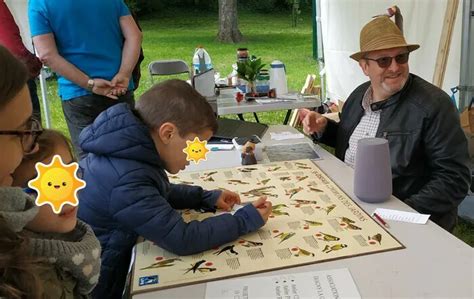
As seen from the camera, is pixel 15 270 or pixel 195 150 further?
pixel 195 150

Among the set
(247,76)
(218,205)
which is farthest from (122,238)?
(247,76)

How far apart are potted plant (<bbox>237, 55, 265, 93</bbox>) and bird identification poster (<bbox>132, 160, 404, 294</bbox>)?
6.05 ft

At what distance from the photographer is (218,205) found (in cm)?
153

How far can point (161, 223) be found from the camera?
4.03 feet

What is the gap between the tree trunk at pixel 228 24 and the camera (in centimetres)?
1428

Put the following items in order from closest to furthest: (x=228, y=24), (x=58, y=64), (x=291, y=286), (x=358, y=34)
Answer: (x=291, y=286), (x=58, y=64), (x=358, y=34), (x=228, y=24)

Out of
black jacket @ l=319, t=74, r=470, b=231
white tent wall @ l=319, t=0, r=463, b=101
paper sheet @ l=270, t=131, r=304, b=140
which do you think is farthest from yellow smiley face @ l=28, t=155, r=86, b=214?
white tent wall @ l=319, t=0, r=463, b=101

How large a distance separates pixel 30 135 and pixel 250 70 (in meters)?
2.68

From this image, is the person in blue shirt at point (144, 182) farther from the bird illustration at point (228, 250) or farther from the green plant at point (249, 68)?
the green plant at point (249, 68)

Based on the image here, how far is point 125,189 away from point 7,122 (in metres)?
0.53

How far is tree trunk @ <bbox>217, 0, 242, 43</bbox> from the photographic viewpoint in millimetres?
14281

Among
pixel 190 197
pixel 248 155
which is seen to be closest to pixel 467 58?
pixel 248 155

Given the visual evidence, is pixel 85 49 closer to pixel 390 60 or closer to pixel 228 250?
pixel 390 60

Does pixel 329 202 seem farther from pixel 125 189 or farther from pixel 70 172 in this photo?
pixel 70 172
